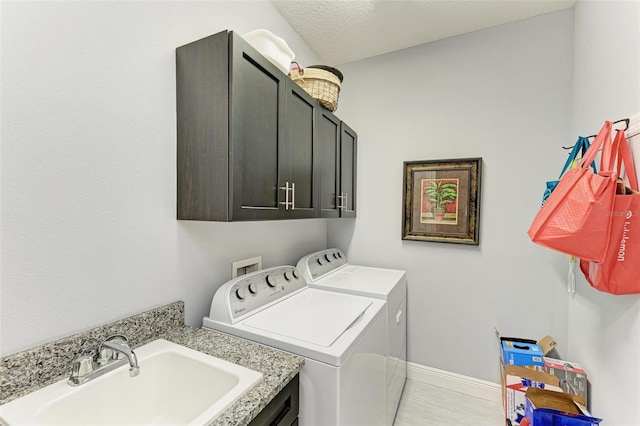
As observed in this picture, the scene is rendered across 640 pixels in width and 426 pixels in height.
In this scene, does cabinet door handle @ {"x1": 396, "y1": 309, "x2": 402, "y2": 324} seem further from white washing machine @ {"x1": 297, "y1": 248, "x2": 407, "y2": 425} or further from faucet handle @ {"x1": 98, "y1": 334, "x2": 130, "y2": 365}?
faucet handle @ {"x1": 98, "y1": 334, "x2": 130, "y2": 365}

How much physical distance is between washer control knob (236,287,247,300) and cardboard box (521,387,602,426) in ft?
5.10

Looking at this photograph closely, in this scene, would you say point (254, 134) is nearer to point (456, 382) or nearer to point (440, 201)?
point (440, 201)

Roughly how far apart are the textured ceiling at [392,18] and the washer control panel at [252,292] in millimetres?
1810

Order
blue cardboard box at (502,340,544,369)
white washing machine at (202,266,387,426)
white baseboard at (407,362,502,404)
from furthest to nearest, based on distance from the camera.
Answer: white baseboard at (407,362,502,404) → blue cardboard box at (502,340,544,369) → white washing machine at (202,266,387,426)

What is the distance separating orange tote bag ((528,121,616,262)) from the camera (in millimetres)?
975

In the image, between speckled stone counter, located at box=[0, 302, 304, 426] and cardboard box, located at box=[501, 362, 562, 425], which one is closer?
speckled stone counter, located at box=[0, 302, 304, 426]

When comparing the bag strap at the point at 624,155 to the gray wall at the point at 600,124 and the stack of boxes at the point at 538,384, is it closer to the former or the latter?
the gray wall at the point at 600,124

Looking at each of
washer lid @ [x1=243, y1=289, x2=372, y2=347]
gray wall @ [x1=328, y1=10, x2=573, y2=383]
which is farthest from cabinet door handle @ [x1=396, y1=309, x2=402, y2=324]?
washer lid @ [x1=243, y1=289, x2=372, y2=347]

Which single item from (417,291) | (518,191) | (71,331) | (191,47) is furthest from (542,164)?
(71,331)

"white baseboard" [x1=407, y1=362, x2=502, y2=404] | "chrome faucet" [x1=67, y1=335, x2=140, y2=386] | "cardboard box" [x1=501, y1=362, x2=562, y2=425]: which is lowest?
"white baseboard" [x1=407, y1=362, x2=502, y2=404]

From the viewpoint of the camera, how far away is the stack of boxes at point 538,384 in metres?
1.40

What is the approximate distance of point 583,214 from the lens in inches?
38.9

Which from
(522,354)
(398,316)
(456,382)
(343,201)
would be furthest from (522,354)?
(343,201)

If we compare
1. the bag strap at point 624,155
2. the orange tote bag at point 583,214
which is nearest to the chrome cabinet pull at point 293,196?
the orange tote bag at point 583,214
